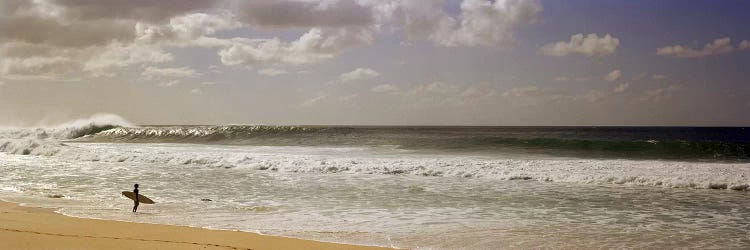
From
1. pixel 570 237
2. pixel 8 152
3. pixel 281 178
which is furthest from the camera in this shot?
pixel 8 152

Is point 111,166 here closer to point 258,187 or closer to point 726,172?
point 258,187

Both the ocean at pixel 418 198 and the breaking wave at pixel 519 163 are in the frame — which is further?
the breaking wave at pixel 519 163

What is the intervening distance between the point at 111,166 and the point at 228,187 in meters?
9.59

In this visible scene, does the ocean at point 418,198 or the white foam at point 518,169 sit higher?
the white foam at point 518,169

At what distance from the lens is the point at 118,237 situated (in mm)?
8188

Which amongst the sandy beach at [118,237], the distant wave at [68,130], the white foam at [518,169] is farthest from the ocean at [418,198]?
the distant wave at [68,130]

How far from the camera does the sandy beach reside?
24.8 ft

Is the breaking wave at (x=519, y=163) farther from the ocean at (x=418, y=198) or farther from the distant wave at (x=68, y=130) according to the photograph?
the distant wave at (x=68, y=130)

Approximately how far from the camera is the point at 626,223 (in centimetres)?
1023

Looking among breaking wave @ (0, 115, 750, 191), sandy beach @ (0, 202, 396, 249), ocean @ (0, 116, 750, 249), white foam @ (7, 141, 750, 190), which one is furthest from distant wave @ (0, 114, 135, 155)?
sandy beach @ (0, 202, 396, 249)

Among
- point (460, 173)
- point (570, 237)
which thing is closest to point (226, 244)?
point (570, 237)

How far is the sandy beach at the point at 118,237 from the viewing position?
7566 mm

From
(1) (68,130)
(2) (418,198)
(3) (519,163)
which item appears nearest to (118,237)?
(2) (418,198)

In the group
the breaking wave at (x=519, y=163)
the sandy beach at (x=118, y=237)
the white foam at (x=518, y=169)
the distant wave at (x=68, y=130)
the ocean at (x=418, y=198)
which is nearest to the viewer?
the sandy beach at (x=118, y=237)
